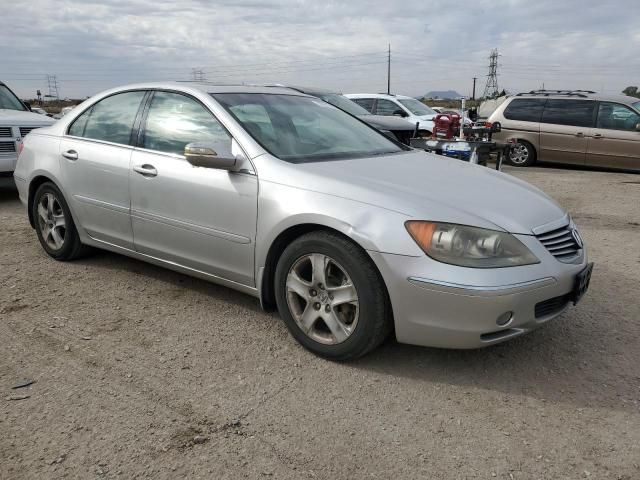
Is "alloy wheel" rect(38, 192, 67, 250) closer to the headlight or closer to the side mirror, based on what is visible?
→ the side mirror

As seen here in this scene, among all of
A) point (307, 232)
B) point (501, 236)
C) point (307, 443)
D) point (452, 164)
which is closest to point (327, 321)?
point (307, 232)

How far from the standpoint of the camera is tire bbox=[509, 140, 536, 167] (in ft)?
40.9

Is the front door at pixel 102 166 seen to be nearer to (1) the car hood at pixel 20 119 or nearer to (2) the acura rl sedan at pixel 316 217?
(2) the acura rl sedan at pixel 316 217

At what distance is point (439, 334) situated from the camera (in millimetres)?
2855

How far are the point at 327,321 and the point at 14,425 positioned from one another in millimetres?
1577

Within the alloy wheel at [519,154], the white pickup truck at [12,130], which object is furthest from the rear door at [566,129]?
the white pickup truck at [12,130]

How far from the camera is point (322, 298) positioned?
10.3ft

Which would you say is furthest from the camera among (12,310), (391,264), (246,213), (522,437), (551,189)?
(551,189)

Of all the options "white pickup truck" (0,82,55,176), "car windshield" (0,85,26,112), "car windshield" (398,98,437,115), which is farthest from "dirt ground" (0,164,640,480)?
"car windshield" (398,98,437,115)

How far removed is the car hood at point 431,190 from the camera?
114 inches

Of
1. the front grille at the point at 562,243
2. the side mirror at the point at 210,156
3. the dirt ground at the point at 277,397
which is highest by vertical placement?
the side mirror at the point at 210,156

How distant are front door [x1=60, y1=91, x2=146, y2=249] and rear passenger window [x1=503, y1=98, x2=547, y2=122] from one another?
10.3 metres

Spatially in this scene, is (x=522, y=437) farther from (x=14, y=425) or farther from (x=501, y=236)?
(x=14, y=425)

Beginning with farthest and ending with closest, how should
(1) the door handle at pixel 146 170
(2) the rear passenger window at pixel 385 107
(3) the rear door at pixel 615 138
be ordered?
(2) the rear passenger window at pixel 385 107
(3) the rear door at pixel 615 138
(1) the door handle at pixel 146 170
